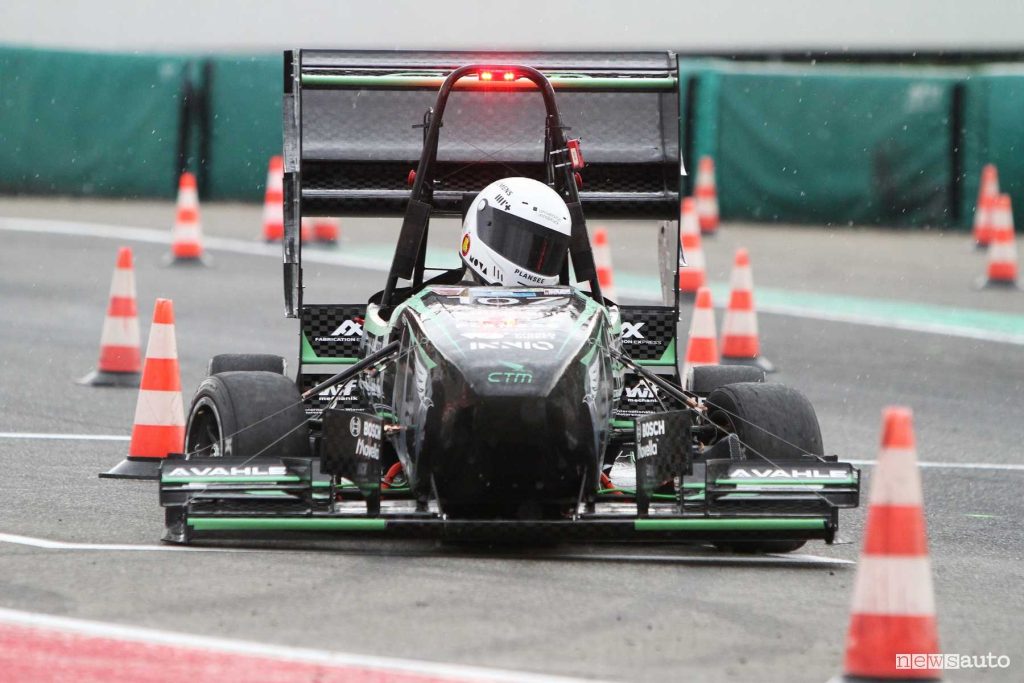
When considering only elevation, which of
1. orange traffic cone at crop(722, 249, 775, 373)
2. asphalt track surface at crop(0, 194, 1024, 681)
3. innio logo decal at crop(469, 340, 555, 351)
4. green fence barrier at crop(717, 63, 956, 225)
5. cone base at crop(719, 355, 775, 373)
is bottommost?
asphalt track surface at crop(0, 194, 1024, 681)

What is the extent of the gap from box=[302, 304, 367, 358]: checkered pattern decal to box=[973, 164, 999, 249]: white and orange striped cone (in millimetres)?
15217

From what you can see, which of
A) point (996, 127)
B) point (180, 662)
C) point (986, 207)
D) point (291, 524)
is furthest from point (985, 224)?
point (180, 662)

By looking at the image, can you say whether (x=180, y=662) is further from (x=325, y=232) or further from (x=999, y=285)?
(x=325, y=232)

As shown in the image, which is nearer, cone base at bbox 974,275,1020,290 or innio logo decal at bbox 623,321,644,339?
innio logo decal at bbox 623,321,644,339

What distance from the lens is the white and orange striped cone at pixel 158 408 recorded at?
32.2 feet

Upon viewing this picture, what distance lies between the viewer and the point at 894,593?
18.4ft

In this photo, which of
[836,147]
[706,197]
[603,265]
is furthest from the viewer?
[836,147]

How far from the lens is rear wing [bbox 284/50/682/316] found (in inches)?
409

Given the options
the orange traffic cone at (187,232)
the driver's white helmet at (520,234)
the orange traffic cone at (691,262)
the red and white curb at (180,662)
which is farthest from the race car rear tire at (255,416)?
the orange traffic cone at (187,232)

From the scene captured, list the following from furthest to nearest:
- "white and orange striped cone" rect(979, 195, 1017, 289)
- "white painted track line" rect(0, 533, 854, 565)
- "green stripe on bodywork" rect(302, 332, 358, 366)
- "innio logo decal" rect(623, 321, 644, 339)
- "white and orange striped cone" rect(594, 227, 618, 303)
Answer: "white and orange striped cone" rect(979, 195, 1017, 289)
"white and orange striped cone" rect(594, 227, 618, 303)
"innio logo decal" rect(623, 321, 644, 339)
"green stripe on bodywork" rect(302, 332, 358, 366)
"white painted track line" rect(0, 533, 854, 565)

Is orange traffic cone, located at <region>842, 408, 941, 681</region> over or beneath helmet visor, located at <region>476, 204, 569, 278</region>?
beneath

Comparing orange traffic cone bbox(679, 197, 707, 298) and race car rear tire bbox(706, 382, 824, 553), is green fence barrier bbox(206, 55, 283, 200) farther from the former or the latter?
race car rear tire bbox(706, 382, 824, 553)

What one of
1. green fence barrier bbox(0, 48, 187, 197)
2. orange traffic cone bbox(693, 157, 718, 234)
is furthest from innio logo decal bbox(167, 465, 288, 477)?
green fence barrier bbox(0, 48, 187, 197)

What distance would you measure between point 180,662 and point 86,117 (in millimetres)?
21145
